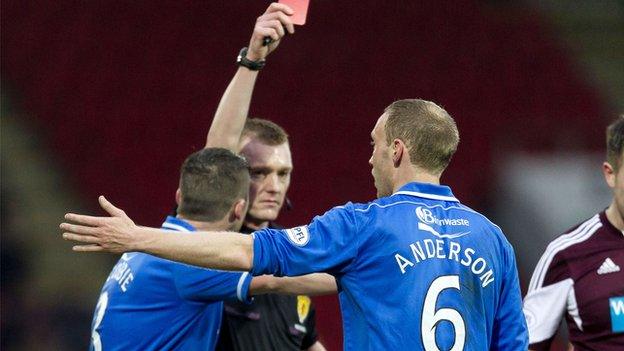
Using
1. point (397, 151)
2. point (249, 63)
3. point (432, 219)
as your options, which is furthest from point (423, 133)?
point (249, 63)

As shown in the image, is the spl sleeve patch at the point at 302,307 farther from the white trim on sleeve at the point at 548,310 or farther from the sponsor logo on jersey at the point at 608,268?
the sponsor logo on jersey at the point at 608,268

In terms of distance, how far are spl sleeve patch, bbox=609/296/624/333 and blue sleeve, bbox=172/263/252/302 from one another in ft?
4.45

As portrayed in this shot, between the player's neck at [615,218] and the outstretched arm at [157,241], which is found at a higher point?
the player's neck at [615,218]

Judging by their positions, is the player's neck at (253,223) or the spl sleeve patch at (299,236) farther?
the player's neck at (253,223)

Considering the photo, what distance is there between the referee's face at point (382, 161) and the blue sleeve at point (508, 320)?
45 cm

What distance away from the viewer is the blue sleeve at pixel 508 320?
11.1ft

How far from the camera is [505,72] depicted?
31.0ft

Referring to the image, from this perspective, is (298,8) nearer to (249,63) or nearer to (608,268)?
(249,63)

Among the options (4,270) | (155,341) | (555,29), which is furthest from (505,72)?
(155,341)

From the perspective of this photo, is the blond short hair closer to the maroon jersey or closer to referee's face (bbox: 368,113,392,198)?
referee's face (bbox: 368,113,392,198)

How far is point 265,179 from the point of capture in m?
4.71

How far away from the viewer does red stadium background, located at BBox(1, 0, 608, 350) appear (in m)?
8.59

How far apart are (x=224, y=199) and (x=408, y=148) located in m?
1.05

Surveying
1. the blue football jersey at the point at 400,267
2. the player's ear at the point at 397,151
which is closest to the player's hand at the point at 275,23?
the player's ear at the point at 397,151
